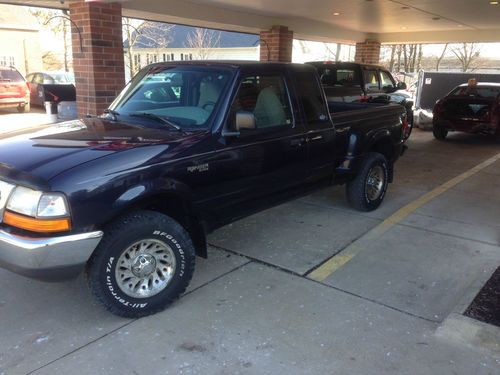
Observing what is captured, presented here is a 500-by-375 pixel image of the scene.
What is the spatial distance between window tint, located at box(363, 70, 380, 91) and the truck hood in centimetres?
905

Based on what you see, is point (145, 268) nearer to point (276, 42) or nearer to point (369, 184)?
point (369, 184)

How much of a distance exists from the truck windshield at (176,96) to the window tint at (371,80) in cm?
834

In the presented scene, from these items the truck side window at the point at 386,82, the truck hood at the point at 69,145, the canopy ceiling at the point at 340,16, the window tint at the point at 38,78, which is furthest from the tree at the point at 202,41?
the truck hood at the point at 69,145

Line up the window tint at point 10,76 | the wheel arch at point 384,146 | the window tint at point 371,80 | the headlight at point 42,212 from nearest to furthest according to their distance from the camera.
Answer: the headlight at point 42,212
the wheel arch at point 384,146
the window tint at point 371,80
the window tint at point 10,76

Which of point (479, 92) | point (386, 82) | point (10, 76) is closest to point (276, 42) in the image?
point (386, 82)

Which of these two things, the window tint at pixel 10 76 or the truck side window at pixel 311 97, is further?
the window tint at pixel 10 76

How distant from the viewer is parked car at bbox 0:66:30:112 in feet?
55.3

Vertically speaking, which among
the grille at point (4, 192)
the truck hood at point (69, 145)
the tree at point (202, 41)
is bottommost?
the grille at point (4, 192)

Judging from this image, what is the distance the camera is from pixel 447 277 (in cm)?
425

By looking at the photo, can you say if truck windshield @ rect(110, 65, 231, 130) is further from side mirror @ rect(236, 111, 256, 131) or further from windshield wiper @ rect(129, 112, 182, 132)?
side mirror @ rect(236, 111, 256, 131)

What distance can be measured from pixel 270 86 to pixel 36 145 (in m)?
2.14

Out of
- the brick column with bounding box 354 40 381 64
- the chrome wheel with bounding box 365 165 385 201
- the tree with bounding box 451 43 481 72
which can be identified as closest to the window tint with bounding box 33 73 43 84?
the brick column with bounding box 354 40 381 64

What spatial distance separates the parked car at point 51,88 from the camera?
47.9ft

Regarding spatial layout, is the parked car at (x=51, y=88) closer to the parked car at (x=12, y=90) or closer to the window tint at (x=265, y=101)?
the parked car at (x=12, y=90)
